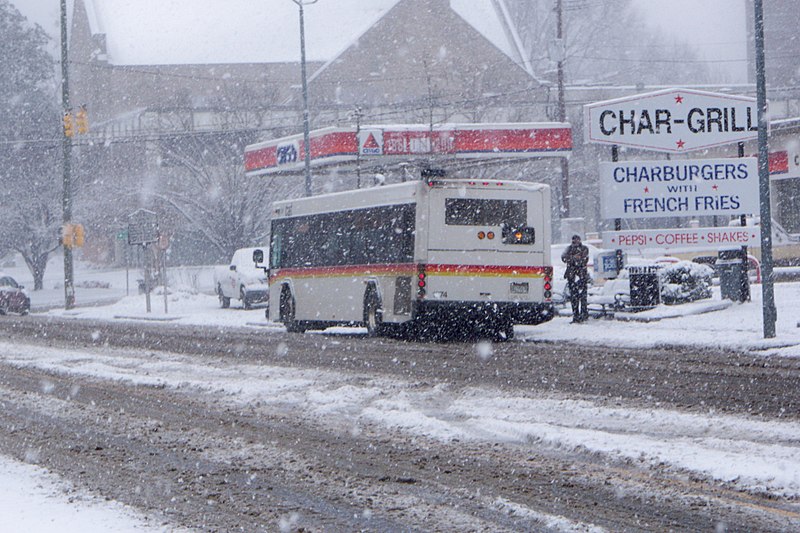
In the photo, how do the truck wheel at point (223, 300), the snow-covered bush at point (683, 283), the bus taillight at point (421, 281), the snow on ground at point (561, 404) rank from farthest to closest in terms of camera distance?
the truck wheel at point (223, 300) < the snow-covered bush at point (683, 283) < the bus taillight at point (421, 281) < the snow on ground at point (561, 404)

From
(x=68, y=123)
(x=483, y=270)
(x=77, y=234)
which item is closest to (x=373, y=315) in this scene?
(x=483, y=270)

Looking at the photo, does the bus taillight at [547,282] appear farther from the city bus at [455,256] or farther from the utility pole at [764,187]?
the utility pole at [764,187]

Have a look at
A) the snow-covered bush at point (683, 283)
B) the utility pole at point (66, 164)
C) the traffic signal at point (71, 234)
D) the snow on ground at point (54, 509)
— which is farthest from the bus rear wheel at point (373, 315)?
the traffic signal at point (71, 234)

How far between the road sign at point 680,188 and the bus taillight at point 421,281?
17.5ft

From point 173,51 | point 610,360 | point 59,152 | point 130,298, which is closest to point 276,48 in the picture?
point 173,51

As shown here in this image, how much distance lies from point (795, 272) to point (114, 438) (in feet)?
94.5

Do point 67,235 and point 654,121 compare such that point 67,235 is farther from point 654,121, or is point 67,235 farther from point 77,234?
point 654,121

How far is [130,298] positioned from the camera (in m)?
46.2

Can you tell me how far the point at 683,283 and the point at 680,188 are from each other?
212cm

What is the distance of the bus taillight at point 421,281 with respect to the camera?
2083 centimetres

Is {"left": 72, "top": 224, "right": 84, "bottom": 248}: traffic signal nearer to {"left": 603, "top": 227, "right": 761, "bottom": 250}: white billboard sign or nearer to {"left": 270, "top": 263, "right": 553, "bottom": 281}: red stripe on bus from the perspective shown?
{"left": 270, "top": 263, "right": 553, "bottom": 281}: red stripe on bus

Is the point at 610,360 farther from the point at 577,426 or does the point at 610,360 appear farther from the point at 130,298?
the point at 130,298

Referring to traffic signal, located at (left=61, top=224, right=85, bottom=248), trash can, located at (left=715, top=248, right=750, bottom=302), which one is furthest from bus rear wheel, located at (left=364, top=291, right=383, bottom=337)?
traffic signal, located at (left=61, top=224, right=85, bottom=248)

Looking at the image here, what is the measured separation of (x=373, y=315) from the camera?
2248cm
